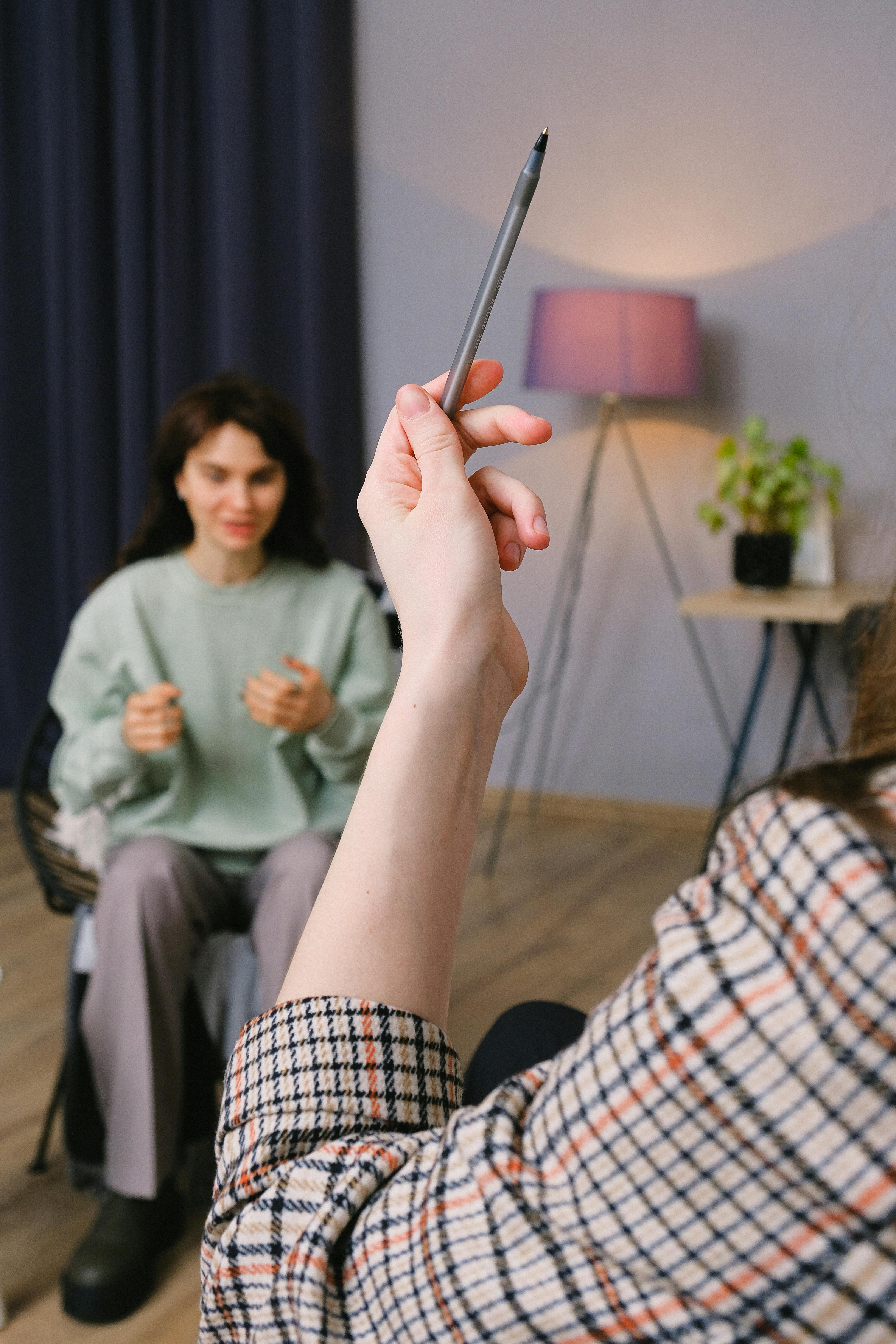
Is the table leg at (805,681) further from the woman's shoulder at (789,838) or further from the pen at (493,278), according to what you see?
the woman's shoulder at (789,838)

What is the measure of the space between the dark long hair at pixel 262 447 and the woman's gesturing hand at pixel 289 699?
0.32 meters

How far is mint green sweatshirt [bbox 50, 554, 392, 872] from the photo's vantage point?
1749 millimetres

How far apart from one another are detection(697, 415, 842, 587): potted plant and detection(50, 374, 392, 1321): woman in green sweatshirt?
4.03 feet

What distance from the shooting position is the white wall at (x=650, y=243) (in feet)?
9.81

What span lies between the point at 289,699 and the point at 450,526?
3.54 ft

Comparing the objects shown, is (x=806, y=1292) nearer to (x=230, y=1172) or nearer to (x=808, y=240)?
(x=230, y=1172)

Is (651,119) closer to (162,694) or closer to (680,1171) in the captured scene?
(162,694)

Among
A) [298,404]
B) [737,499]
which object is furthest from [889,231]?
[298,404]

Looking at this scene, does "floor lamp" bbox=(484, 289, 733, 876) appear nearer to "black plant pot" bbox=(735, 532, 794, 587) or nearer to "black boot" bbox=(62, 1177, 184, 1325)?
"black plant pot" bbox=(735, 532, 794, 587)

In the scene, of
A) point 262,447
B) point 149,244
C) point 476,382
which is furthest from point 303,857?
point 149,244

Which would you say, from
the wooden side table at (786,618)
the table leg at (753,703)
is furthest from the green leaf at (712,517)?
the table leg at (753,703)

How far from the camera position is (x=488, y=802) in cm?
Answer: 360

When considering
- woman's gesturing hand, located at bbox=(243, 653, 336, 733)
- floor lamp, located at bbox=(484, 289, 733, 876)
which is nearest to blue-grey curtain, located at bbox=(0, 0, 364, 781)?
floor lamp, located at bbox=(484, 289, 733, 876)

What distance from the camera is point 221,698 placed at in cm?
182
